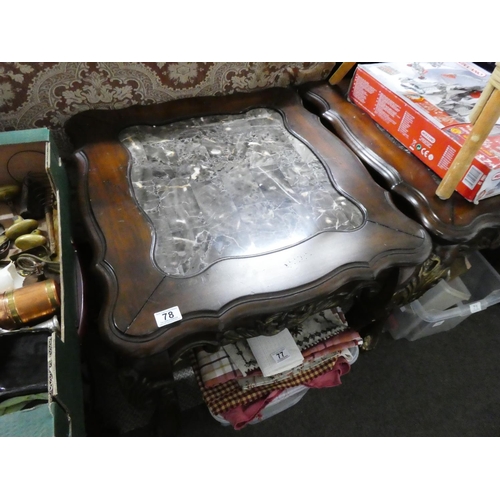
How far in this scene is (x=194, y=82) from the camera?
98 cm

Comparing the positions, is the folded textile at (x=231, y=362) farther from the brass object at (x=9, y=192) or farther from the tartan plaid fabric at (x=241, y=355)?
the brass object at (x=9, y=192)

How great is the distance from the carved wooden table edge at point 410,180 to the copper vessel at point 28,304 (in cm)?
75

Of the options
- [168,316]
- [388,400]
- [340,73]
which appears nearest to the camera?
[168,316]

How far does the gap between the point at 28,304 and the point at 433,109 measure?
96 cm

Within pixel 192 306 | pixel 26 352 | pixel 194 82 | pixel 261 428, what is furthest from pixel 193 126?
pixel 261 428

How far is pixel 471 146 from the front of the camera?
2.31ft

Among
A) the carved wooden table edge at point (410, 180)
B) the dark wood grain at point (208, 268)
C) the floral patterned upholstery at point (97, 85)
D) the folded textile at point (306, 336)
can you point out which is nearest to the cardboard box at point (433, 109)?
the carved wooden table edge at point (410, 180)

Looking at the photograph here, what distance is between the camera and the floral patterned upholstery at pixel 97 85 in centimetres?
84

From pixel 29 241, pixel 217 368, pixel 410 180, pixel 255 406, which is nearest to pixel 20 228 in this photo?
pixel 29 241

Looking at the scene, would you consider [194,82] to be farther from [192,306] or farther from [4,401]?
[4,401]

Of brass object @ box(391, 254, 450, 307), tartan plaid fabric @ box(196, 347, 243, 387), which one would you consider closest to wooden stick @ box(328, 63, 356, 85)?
brass object @ box(391, 254, 450, 307)

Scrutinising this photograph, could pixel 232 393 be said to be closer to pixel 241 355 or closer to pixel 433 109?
pixel 241 355

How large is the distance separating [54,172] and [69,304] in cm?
26

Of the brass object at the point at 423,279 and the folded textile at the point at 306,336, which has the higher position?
the brass object at the point at 423,279
